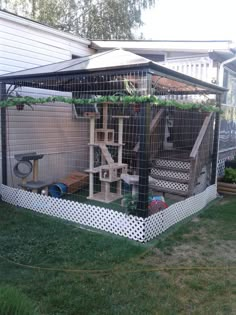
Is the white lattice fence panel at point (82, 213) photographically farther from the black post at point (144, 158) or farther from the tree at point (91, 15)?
the tree at point (91, 15)

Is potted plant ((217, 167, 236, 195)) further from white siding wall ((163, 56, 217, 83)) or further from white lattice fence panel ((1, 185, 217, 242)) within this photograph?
white siding wall ((163, 56, 217, 83))

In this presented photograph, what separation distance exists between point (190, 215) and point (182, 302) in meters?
2.84

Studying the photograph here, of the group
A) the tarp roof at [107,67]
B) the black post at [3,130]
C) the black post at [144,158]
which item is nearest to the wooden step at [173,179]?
the tarp roof at [107,67]

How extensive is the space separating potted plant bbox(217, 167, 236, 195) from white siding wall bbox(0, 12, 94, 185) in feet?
11.6

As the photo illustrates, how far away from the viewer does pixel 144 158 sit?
4.29 metres

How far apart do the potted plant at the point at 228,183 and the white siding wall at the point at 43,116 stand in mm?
3548

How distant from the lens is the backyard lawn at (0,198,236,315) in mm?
2865

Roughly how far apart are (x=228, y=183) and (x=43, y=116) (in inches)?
182

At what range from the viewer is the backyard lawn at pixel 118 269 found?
9.40 ft

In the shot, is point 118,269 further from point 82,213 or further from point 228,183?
point 228,183

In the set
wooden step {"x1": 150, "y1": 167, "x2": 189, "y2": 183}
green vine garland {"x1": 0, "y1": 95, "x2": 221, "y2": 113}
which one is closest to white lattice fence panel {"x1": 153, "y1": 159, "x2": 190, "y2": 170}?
wooden step {"x1": 150, "y1": 167, "x2": 189, "y2": 183}

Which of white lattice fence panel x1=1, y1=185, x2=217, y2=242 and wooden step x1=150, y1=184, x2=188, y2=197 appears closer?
white lattice fence panel x1=1, y1=185, x2=217, y2=242

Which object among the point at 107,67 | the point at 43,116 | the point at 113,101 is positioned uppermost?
the point at 107,67

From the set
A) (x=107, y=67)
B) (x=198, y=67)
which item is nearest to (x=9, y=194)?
(x=107, y=67)
